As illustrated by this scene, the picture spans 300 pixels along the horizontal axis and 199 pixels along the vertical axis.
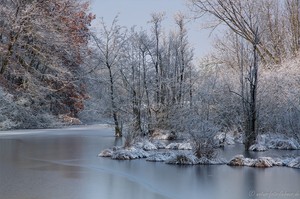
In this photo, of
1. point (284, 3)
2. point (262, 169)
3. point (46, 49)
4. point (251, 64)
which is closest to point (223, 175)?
point (262, 169)

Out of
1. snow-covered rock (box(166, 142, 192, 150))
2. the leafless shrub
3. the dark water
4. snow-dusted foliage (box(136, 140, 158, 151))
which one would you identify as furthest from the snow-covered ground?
snow-covered rock (box(166, 142, 192, 150))

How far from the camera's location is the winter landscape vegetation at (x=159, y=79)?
564 inches

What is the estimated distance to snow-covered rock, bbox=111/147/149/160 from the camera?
11152mm

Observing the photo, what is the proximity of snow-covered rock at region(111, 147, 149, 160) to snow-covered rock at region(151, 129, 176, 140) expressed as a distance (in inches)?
274

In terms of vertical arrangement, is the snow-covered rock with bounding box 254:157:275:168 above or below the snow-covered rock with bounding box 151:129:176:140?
below

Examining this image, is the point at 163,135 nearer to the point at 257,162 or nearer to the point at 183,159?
the point at 183,159

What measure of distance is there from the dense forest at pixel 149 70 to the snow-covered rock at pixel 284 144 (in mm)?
443

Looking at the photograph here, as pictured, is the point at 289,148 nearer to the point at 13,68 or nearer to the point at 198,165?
the point at 198,165

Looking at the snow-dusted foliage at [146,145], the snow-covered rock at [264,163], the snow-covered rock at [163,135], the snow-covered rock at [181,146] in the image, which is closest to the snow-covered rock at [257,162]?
the snow-covered rock at [264,163]

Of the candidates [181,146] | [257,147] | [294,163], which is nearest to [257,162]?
[294,163]

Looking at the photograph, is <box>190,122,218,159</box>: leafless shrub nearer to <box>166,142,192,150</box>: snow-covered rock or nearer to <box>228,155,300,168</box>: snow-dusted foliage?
<box>228,155,300,168</box>: snow-dusted foliage

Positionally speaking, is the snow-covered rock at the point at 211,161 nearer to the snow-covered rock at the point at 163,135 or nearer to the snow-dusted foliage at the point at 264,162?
the snow-dusted foliage at the point at 264,162

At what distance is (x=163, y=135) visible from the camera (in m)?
19.1

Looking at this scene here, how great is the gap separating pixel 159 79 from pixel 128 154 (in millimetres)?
11266
